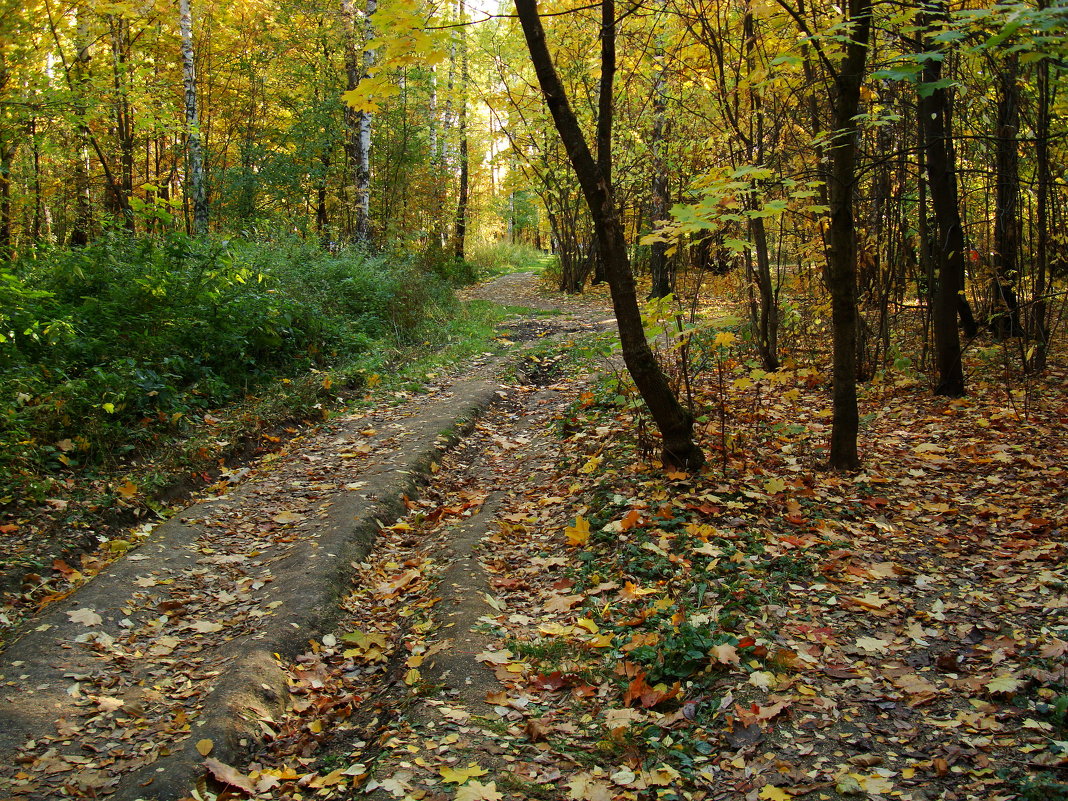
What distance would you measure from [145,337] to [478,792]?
21.4ft

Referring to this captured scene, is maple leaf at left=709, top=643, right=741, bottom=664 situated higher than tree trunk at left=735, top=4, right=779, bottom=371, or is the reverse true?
tree trunk at left=735, top=4, right=779, bottom=371

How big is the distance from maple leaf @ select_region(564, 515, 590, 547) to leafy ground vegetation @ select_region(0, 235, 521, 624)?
3229mm

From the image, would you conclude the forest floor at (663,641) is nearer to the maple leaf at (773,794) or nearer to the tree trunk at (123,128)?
the maple leaf at (773,794)

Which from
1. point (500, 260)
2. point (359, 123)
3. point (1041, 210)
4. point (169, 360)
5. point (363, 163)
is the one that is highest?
point (359, 123)

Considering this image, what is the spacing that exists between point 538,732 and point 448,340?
9133 mm

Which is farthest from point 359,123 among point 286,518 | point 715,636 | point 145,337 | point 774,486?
point 715,636

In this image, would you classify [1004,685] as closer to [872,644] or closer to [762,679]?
[872,644]

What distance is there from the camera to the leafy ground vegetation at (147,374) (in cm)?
529

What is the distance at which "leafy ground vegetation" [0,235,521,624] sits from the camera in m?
5.29

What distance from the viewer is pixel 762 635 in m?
3.69

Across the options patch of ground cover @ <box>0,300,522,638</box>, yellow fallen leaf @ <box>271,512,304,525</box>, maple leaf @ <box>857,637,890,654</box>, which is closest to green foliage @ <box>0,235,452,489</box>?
patch of ground cover @ <box>0,300,522,638</box>

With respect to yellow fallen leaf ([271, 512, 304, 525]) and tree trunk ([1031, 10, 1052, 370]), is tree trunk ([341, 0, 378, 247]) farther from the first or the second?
tree trunk ([1031, 10, 1052, 370])

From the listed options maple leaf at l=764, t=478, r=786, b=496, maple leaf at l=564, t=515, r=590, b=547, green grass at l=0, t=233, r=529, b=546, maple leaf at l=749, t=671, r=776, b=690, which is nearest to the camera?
maple leaf at l=749, t=671, r=776, b=690

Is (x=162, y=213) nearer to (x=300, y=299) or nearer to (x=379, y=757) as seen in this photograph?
(x=300, y=299)
